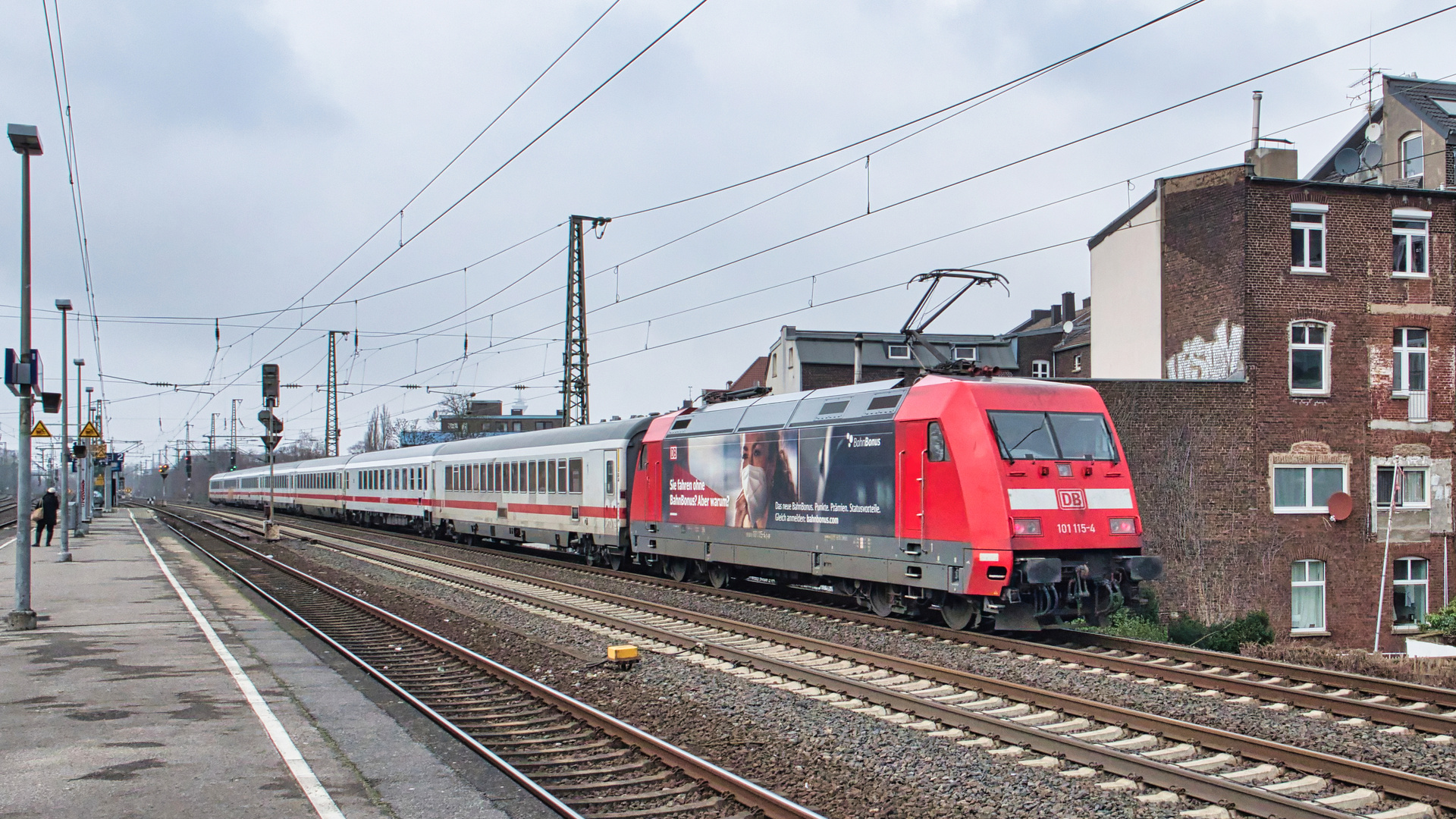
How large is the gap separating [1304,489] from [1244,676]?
17028 millimetres

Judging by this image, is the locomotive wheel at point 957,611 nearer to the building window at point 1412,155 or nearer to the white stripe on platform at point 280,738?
the white stripe on platform at point 280,738

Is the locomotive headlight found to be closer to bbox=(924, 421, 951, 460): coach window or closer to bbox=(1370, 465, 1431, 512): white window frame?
bbox=(924, 421, 951, 460): coach window

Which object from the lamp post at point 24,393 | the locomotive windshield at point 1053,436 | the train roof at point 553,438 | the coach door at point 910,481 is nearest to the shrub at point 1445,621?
the locomotive windshield at point 1053,436

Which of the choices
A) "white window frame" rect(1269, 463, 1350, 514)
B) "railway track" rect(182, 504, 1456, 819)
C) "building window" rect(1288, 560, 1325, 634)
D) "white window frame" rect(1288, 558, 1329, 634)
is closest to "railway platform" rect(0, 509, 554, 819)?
"railway track" rect(182, 504, 1456, 819)

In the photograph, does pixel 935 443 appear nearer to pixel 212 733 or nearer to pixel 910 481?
pixel 910 481

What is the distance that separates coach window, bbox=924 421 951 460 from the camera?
13.0 m

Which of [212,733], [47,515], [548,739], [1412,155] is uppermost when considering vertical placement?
[1412,155]

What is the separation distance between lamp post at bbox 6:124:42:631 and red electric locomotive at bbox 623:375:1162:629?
996cm

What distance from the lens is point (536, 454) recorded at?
27438 mm

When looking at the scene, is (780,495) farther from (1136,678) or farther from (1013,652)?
(1136,678)

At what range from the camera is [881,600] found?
48.8ft

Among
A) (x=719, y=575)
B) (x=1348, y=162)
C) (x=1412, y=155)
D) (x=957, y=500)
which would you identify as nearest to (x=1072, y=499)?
(x=957, y=500)

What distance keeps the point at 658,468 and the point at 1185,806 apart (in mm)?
14759

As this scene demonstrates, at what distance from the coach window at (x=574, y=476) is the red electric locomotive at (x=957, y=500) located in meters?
Answer: 8.53
